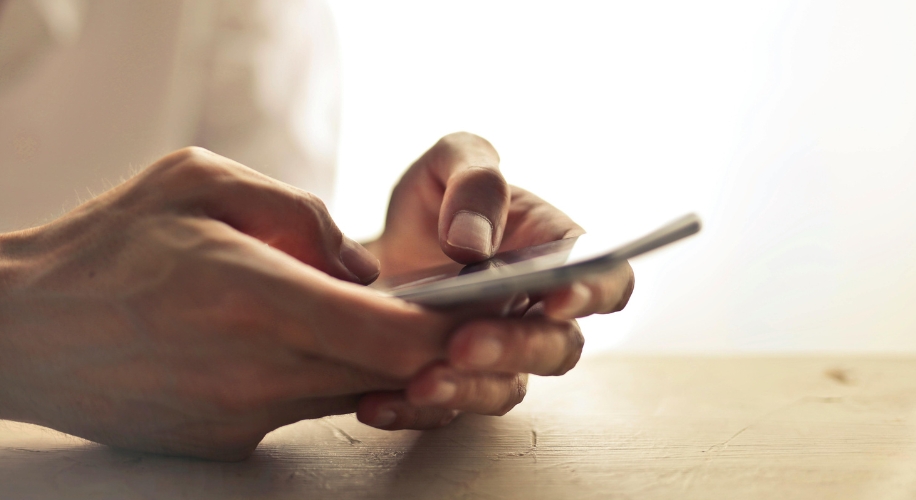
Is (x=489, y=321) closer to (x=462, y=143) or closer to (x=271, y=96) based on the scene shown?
(x=462, y=143)

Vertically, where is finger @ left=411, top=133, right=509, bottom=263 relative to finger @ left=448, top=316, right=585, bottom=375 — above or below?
above

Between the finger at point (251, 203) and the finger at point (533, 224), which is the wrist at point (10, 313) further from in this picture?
the finger at point (533, 224)

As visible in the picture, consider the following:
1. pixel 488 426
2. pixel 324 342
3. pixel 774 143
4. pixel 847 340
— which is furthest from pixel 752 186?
pixel 324 342

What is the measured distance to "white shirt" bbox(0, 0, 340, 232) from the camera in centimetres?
76

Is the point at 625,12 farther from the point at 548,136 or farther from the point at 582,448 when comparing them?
the point at 582,448

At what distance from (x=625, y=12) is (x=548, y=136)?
28cm

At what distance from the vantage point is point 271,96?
36.0 inches

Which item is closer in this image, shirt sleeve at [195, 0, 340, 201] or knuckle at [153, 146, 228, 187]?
knuckle at [153, 146, 228, 187]

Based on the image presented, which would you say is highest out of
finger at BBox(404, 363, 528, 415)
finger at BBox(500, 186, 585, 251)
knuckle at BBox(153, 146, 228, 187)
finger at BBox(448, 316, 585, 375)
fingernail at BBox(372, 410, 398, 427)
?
knuckle at BBox(153, 146, 228, 187)

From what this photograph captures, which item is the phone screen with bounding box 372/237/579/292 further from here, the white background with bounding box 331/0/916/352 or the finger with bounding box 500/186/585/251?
the white background with bounding box 331/0/916/352

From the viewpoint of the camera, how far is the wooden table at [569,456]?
0.30 m

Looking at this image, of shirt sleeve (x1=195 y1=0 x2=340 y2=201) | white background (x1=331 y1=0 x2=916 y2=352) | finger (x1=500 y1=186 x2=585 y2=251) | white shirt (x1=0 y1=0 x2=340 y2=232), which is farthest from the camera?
white background (x1=331 y1=0 x2=916 y2=352)

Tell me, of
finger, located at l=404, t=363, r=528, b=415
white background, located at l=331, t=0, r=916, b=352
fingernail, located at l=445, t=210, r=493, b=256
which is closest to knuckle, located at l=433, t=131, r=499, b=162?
fingernail, located at l=445, t=210, r=493, b=256

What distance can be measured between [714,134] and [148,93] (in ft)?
3.20
